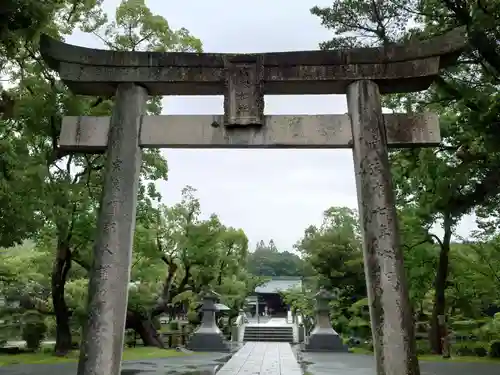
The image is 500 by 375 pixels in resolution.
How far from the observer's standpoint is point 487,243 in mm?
16422

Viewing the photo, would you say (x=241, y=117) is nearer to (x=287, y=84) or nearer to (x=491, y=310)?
(x=287, y=84)

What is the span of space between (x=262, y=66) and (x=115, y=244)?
316 cm

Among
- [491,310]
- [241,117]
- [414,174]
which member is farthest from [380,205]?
[491,310]

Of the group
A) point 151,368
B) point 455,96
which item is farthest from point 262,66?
point 151,368

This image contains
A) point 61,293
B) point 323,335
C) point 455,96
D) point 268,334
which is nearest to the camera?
point 455,96

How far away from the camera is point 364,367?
524 inches

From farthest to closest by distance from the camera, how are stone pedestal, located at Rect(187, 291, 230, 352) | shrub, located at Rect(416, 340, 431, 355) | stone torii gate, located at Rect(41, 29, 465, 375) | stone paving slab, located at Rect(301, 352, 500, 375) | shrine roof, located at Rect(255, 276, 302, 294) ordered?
1. shrine roof, located at Rect(255, 276, 302, 294)
2. stone pedestal, located at Rect(187, 291, 230, 352)
3. shrub, located at Rect(416, 340, 431, 355)
4. stone paving slab, located at Rect(301, 352, 500, 375)
5. stone torii gate, located at Rect(41, 29, 465, 375)

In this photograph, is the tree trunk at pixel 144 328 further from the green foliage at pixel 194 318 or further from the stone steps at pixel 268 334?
the green foliage at pixel 194 318

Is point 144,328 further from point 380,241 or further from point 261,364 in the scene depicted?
→ point 380,241

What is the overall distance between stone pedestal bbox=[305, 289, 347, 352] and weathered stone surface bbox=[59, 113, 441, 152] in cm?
1490

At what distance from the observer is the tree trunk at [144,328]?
1967 centimetres

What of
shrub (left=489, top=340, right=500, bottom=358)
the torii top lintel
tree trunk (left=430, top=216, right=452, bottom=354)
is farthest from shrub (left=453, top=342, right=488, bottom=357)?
the torii top lintel

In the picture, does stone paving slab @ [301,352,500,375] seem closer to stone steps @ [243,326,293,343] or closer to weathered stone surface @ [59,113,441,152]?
stone steps @ [243,326,293,343]

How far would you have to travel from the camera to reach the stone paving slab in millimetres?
12031
